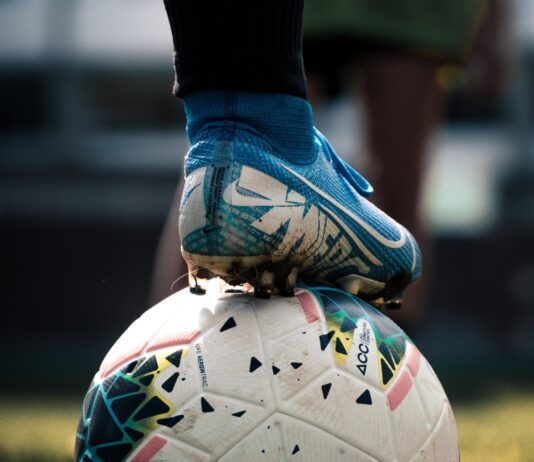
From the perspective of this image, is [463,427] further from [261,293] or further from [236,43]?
[236,43]

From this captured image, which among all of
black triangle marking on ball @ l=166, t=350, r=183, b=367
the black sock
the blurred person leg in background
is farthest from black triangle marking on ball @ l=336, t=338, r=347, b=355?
the blurred person leg in background

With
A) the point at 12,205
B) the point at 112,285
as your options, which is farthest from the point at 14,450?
the point at 12,205

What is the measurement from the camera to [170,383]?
4.50 feet

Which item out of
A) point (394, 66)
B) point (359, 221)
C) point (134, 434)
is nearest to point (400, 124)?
point (394, 66)

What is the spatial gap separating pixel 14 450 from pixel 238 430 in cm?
124

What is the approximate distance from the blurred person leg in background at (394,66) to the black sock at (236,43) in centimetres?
98

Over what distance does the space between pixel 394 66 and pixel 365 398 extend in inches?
51.8

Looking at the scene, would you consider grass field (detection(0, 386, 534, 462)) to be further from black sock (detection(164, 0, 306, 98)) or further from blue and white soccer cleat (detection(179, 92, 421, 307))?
black sock (detection(164, 0, 306, 98))

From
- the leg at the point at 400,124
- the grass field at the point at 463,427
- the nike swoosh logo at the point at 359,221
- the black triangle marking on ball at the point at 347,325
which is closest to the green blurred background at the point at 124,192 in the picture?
the grass field at the point at 463,427

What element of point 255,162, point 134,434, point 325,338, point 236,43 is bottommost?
point 134,434

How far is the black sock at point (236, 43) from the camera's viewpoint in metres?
1.41

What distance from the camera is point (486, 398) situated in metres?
3.62

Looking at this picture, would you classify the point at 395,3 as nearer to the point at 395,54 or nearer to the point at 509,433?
the point at 395,54

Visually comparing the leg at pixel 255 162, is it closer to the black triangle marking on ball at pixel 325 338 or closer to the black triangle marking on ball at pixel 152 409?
the black triangle marking on ball at pixel 325 338
